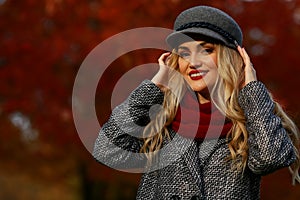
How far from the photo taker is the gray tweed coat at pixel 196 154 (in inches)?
127

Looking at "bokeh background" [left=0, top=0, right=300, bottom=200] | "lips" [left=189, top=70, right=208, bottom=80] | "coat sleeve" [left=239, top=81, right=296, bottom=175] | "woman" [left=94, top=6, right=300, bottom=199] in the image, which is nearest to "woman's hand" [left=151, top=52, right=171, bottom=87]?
"woman" [left=94, top=6, right=300, bottom=199]

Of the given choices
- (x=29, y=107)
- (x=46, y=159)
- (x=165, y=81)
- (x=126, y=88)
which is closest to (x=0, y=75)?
(x=29, y=107)

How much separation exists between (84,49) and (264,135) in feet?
22.2

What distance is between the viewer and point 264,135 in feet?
10.5

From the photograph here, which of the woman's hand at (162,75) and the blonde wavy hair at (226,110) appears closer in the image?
the blonde wavy hair at (226,110)

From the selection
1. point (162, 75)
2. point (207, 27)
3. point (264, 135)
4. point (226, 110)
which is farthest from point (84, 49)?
point (264, 135)

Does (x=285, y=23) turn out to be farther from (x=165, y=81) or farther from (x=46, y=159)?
(x=46, y=159)

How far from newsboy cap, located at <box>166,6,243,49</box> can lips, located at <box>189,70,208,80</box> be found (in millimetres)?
162

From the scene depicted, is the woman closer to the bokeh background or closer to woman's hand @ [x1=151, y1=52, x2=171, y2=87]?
woman's hand @ [x1=151, y1=52, x2=171, y2=87]

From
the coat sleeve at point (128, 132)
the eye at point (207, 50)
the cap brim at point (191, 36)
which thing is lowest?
the coat sleeve at point (128, 132)

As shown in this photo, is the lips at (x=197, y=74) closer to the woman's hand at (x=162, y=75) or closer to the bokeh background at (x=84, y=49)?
the woman's hand at (x=162, y=75)

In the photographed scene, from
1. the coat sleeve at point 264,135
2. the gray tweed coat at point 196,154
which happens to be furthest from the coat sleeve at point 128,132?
the coat sleeve at point 264,135

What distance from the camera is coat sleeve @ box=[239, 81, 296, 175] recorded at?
320 cm

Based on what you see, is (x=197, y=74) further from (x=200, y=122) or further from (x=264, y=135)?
(x=264, y=135)
